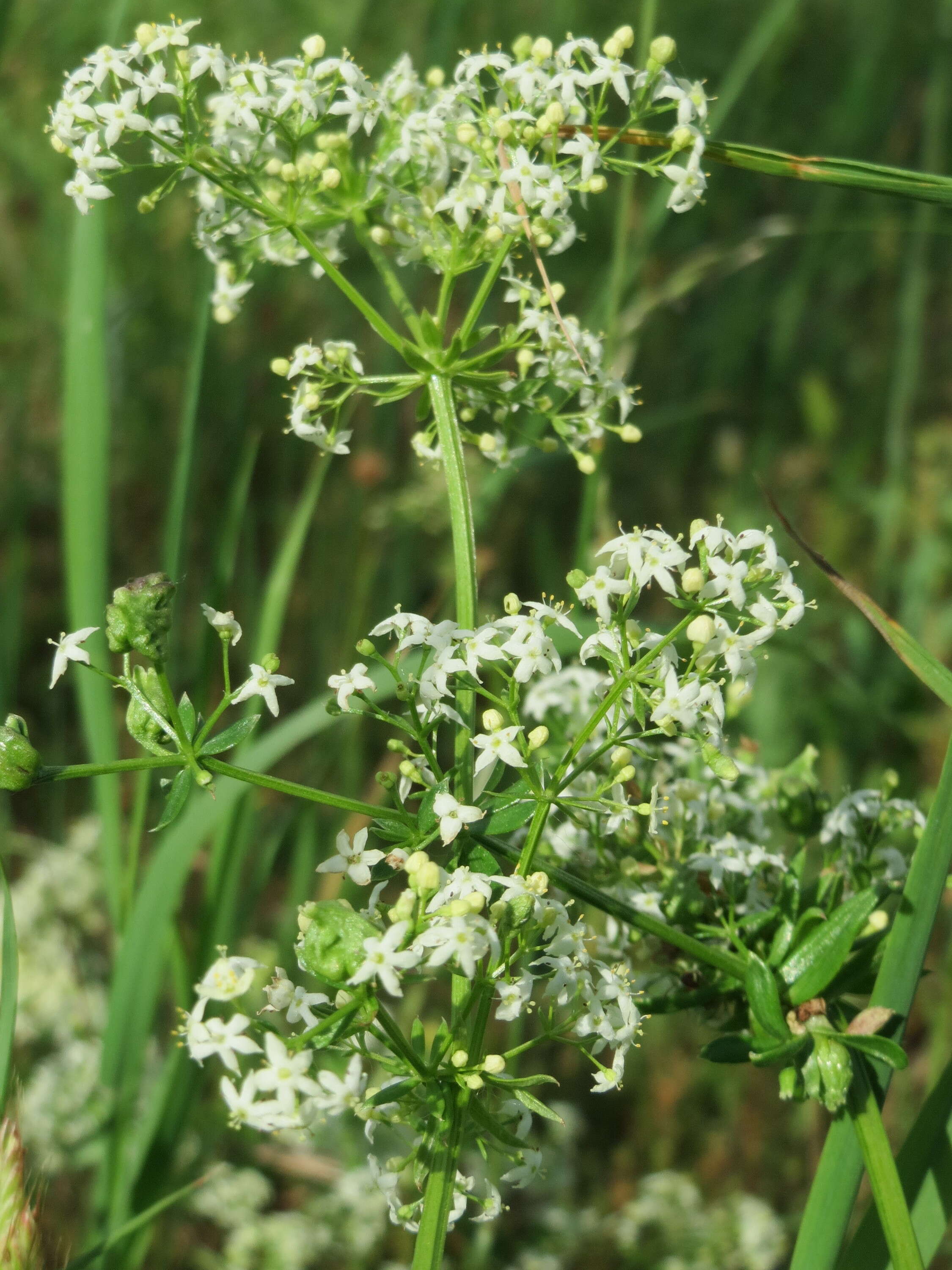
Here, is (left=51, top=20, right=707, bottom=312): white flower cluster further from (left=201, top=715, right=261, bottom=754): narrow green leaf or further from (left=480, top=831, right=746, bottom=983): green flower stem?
(left=480, top=831, right=746, bottom=983): green flower stem

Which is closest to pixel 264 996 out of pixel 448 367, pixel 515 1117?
pixel 515 1117

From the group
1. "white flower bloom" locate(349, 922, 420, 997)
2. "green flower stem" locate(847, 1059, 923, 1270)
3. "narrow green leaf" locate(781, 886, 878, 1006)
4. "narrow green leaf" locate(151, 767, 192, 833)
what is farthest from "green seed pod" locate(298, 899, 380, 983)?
"green flower stem" locate(847, 1059, 923, 1270)

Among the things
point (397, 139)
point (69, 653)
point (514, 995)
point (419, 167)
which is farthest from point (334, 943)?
point (397, 139)

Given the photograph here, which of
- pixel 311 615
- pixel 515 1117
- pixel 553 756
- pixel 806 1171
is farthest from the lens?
pixel 311 615

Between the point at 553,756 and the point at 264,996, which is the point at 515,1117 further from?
the point at 264,996

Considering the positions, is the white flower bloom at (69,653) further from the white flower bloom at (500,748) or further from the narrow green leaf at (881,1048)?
the narrow green leaf at (881,1048)

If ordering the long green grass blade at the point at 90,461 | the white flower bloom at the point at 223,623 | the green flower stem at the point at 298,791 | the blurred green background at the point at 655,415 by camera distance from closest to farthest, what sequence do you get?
the green flower stem at the point at 298,791
the white flower bloom at the point at 223,623
the long green grass blade at the point at 90,461
the blurred green background at the point at 655,415

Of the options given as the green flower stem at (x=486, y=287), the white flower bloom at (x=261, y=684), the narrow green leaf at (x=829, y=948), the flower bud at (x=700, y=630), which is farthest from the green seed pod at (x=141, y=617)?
the narrow green leaf at (x=829, y=948)
